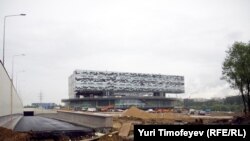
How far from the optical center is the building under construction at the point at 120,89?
173250 millimetres

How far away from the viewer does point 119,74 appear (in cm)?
18400

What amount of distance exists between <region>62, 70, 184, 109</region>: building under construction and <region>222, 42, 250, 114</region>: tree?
340 ft

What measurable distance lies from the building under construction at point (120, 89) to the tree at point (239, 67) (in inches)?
4084

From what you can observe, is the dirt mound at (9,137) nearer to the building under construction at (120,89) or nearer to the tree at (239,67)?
the tree at (239,67)

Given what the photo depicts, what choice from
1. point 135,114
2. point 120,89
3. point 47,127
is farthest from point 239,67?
point 120,89

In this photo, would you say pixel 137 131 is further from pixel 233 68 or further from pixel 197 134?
pixel 233 68

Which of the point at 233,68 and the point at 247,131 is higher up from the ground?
the point at 233,68

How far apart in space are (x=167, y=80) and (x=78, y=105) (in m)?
51.9

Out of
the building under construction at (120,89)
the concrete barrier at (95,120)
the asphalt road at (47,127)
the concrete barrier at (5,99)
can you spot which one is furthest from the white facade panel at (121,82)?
the concrete barrier at (5,99)

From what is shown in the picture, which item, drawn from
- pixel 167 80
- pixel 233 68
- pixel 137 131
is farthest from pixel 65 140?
pixel 167 80

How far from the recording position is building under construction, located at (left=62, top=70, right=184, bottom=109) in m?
173

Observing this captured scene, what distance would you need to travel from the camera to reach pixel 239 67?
59.8 meters

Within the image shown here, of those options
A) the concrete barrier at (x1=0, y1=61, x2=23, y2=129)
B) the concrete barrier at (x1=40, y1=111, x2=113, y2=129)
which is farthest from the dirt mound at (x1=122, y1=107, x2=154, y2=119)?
the concrete barrier at (x1=0, y1=61, x2=23, y2=129)

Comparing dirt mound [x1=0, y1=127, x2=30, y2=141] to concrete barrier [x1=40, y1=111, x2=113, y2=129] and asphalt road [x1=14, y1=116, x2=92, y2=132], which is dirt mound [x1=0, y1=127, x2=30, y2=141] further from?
asphalt road [x1=14, y1=116, x2=92, y2=132]
